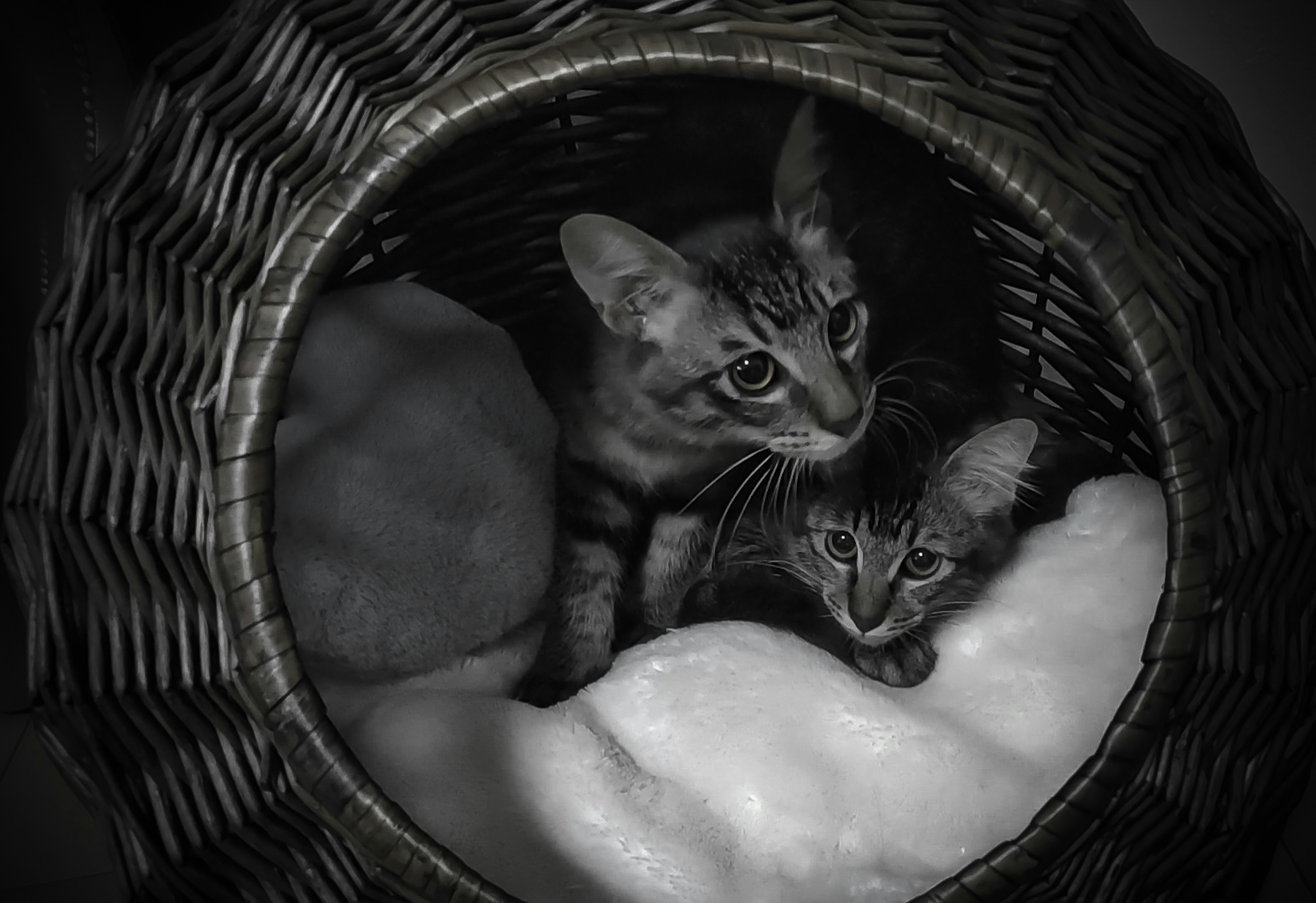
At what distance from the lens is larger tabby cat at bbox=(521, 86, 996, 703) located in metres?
0.86

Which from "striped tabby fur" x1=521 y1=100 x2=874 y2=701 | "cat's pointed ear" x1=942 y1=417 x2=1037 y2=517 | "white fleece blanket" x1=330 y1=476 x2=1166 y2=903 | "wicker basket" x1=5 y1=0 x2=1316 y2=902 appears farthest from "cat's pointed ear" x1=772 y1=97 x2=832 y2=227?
"white fleece blanket" x1=330 y1=476 x2=1166 y2=903

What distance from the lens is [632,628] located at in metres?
1.02

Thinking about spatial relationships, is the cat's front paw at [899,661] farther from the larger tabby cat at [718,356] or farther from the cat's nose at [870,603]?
the larger tabby cat at [718,356]

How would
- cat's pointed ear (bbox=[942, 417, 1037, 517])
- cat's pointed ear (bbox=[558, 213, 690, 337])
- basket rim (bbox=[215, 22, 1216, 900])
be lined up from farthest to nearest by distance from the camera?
cat's pointed ear (bbox=[942, 417, 1037, 517]) → cat's pointed ear (bbox=[558, 213, 690, 337]) → basket rim (bbox=[215, 22, 1216, 900])

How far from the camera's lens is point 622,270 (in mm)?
829

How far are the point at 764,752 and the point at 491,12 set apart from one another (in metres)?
0.65

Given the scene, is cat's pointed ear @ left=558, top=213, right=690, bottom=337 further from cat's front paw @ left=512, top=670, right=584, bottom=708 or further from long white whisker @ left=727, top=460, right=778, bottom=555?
cat's front paw @ left=512, top=670, right=584, bottom=708

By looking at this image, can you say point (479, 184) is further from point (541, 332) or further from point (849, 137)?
point (849, 137)

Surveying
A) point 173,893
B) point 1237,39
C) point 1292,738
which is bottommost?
point 173,893

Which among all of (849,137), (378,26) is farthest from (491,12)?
(849,137)

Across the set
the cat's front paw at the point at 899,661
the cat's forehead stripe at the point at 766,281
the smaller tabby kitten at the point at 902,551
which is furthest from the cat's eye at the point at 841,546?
the cat's forehead stripe at the point at 766,281

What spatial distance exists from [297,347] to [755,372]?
367mm

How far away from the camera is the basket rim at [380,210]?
2.24 feet

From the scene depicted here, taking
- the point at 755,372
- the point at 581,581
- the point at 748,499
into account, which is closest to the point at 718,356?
the point at 755,372
